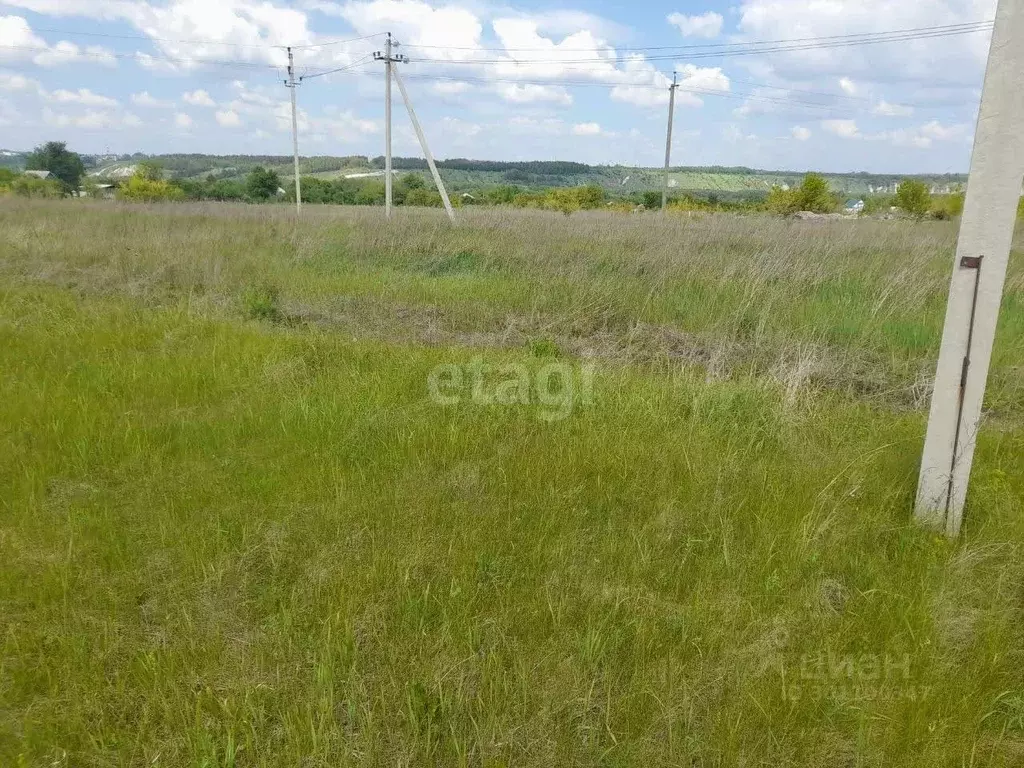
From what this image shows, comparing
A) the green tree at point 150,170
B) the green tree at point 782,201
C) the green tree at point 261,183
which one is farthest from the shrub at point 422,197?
the green tree at point 782,201

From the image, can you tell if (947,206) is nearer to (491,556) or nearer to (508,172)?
(491,556)

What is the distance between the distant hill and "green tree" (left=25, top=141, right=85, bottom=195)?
1.05 metres

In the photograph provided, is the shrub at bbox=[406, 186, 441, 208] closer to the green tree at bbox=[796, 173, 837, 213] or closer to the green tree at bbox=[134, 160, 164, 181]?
the green tree at bbox=[134, 160, 164, 181]

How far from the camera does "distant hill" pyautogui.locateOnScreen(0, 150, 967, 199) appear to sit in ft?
168

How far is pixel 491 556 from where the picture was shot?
2803 millimetres

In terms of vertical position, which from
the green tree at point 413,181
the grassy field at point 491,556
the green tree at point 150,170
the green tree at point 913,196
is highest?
the green tree at point 413,181

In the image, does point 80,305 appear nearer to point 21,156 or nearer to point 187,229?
point 187,229

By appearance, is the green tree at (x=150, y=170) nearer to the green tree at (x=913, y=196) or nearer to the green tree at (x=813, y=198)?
the green tree at (x=813, y=198)

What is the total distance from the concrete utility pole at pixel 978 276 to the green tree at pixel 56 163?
5576 cm

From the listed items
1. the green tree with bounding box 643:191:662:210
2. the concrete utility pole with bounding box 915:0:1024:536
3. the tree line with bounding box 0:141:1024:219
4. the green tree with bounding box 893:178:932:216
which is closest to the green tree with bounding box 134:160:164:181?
the tree line with bounding box 0:141:1024:219

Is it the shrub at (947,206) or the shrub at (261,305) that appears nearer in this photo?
the shrub at (261,305)

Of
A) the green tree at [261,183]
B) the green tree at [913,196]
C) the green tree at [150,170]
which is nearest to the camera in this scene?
the green tree at [913,196]

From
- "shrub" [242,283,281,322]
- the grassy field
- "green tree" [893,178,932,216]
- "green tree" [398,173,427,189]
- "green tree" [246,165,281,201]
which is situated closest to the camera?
the grassy field

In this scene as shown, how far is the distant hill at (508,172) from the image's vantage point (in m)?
51.3
